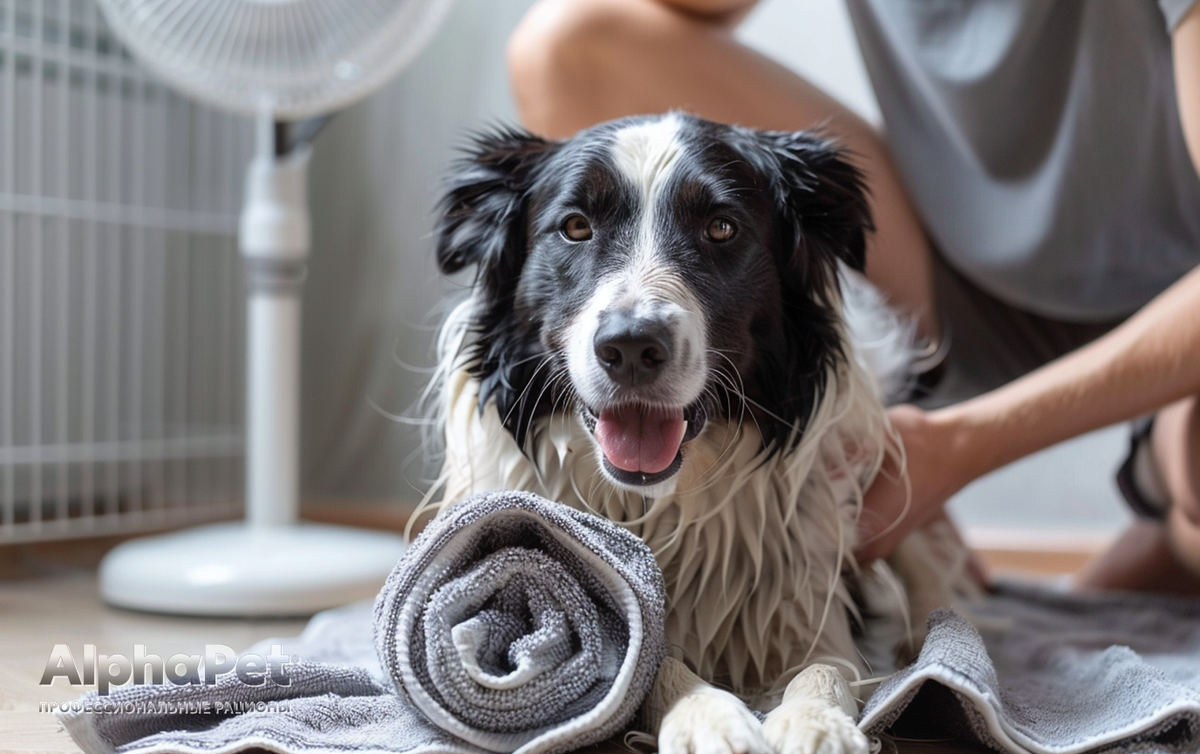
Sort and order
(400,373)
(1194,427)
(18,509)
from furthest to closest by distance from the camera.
Answer: (400,373) → (18,509) → (1194,427)

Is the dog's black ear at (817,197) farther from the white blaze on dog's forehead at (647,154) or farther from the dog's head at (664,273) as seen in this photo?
the white blaze on dog's forehead at (647,154)

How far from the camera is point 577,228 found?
3.87 ft

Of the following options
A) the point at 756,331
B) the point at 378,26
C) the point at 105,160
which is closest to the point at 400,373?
the point at 105,160

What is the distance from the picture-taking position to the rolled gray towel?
0.90 m

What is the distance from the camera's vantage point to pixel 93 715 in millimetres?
906

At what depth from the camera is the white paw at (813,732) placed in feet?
2.74

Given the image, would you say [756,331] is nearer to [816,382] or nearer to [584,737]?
[816,382]

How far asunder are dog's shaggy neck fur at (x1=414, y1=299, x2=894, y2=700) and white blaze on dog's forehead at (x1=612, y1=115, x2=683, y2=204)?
0.26 meters

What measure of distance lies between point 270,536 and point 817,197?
4.13ft

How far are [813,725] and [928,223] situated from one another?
1.17m

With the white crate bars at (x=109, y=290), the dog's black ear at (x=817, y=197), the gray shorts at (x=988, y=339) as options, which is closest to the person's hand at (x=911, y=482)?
the dog's black ear at (x=817, y=197)

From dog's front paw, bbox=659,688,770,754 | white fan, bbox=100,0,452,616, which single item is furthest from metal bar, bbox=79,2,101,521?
dog's front paw, bbox=659,688,770,754

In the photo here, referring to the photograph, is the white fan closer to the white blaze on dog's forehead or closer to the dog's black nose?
the white blaze on dog's forehead

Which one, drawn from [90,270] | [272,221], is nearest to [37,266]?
[90,270]
